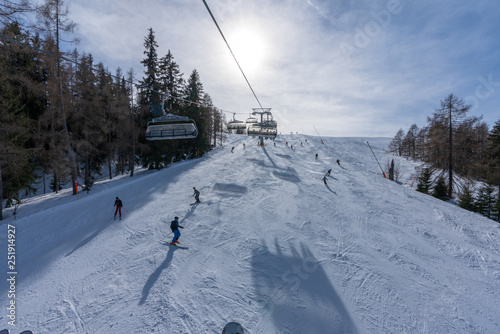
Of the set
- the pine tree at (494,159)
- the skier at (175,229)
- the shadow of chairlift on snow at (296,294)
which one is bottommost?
the shadow of chairlift on snow at (296,294)

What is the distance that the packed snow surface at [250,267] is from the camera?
21.0ft

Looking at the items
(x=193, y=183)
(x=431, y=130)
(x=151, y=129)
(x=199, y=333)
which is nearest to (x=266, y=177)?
(x=193, y=183)

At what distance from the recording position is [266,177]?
22.0 metres

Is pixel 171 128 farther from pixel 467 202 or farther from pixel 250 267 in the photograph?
pixel 467 202

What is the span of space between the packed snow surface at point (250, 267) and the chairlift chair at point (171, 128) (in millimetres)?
4928

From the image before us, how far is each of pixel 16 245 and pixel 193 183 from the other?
449 inches

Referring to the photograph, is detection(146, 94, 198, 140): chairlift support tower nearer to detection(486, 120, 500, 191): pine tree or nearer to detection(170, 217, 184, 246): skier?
detection(170, 217, 184, 246): skier

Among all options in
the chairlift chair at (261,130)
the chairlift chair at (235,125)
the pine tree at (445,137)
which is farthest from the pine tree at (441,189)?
the chairlift chair at (235,125)

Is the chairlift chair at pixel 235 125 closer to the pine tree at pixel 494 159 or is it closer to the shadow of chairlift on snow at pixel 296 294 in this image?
the shadow of chairlift on snow at pixel 296 294

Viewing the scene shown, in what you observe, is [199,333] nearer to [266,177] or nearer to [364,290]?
[364,290]

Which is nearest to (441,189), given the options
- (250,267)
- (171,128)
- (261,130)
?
(261,130)

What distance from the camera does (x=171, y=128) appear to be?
12766mm

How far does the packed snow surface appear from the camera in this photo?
641 cm

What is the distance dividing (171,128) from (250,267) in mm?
9318
